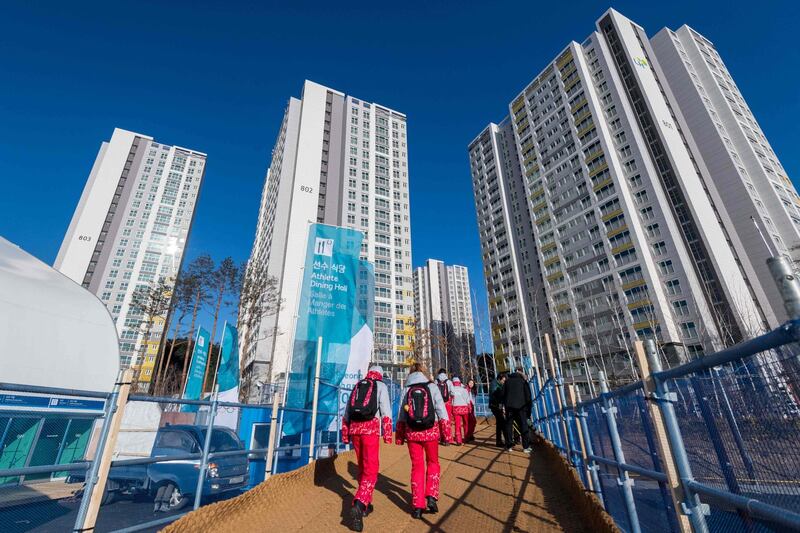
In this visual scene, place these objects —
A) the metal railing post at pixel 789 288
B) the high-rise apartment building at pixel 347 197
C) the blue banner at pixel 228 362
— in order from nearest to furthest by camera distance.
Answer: the metal railing post at pixel 789 288, the blue banner at pixel 228 362, the high-rise apartment building at pixel 347 197

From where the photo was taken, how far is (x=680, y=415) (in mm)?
1938

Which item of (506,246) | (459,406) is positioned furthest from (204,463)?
(506,246)

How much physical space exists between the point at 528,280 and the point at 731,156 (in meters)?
26.2

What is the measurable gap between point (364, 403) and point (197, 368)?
8541 millimetres

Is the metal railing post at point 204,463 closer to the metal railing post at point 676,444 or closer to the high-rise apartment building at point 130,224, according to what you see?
the metal railing post at point 676,444

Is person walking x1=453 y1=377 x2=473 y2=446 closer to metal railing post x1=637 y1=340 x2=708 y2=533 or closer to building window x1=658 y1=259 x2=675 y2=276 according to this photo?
metal railing post x1=637 y1=340 x2=708 y2=533

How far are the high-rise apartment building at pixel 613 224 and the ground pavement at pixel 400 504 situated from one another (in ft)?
90.0

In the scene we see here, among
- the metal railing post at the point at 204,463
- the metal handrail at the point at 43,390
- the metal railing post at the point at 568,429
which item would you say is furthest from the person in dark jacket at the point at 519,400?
the metal handrail at the point at 43,390

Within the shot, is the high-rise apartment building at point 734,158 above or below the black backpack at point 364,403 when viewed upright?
above

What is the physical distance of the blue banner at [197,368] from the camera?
10.3m

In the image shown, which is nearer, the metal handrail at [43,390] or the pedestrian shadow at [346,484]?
the metal handrail at [43,390]

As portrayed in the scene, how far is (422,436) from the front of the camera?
4.27 meters

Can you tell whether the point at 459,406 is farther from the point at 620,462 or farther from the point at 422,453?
the point at 620,462

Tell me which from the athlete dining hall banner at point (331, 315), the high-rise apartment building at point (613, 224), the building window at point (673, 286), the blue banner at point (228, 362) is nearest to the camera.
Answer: the athlete dining hall banner at point (331, 315)
